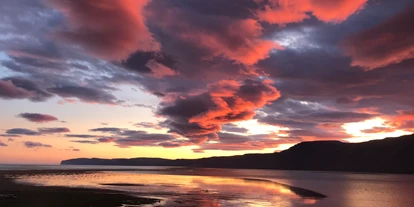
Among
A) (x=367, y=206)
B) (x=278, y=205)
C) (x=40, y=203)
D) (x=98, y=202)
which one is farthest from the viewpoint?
(x=367, y=206)

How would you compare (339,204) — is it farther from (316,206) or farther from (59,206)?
(59,206)

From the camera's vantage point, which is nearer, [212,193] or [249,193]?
[212,193]

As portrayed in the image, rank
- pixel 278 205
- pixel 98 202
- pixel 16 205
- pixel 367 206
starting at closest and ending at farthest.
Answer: pixel 16 205 → pixel 98 202 → pixel 278 205 → pixel 367 206

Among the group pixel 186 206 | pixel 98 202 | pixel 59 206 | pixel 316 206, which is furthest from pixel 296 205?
pixel 59 206

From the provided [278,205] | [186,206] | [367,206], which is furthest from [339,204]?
[186,206]

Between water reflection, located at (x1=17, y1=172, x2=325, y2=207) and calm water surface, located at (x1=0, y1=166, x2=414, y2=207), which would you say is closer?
water reflection, located at (x1=17, y1=172, x2=325, y2=207)

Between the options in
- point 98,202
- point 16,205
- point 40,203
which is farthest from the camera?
point 98,202

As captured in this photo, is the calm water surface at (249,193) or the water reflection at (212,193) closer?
the water reflection at (212,193)

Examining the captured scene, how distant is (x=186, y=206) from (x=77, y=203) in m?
12.9

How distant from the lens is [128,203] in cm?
4284

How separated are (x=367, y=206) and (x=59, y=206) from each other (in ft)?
136

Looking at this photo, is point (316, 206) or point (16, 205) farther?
point (316, 206)

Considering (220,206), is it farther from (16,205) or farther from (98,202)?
(16,205)

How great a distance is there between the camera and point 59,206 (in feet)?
126
